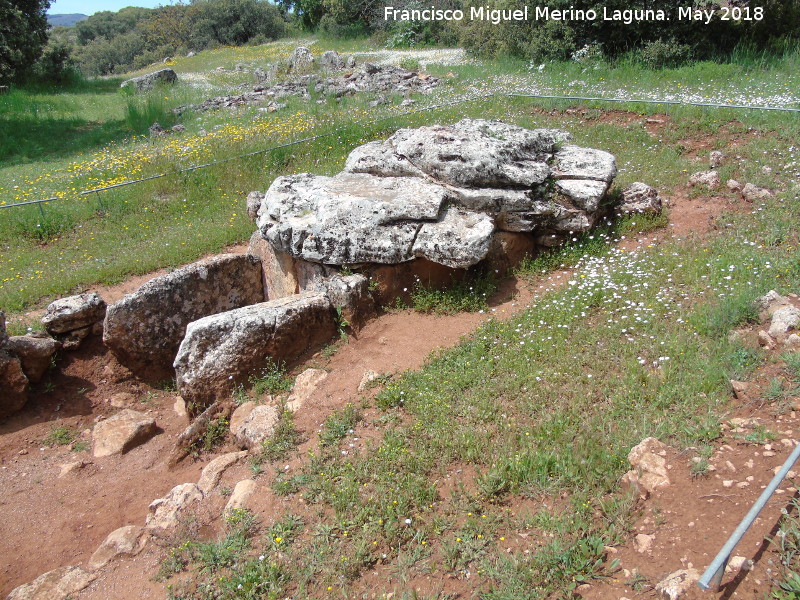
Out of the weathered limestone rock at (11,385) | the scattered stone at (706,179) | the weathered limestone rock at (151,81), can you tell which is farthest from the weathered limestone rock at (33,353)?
the weathered limestone rock at (151,81)

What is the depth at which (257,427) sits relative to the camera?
5.97 meters

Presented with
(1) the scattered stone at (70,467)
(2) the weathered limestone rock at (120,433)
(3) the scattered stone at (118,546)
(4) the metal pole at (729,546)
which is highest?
(4) the metal pole at (729,546)

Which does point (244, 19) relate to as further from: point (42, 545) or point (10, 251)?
point (42, 545)

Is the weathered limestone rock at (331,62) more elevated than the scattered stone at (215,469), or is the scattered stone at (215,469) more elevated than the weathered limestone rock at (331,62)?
the weathered limestone rock at (331,62)

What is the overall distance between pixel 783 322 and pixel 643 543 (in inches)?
110

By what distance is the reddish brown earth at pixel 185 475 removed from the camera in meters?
3.81

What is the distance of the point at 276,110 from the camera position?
1770cm

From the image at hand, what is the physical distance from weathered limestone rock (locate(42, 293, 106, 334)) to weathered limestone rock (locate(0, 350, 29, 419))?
776 millimetres

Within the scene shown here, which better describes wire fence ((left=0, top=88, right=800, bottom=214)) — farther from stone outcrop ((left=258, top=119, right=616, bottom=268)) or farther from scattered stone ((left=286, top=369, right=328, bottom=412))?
scattered stone ((left=286, top=369, right=328, bottom=412))

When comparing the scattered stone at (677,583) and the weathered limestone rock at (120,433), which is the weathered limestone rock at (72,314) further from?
the scattered stone at (677,583)

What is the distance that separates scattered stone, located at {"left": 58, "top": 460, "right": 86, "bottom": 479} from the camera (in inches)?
257

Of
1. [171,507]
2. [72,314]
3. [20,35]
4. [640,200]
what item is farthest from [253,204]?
[20,35]

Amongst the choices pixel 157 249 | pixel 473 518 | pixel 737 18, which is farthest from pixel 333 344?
pixel 737 18

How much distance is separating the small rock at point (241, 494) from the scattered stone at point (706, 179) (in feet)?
26.3
